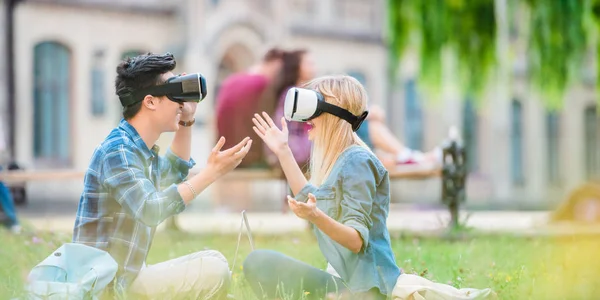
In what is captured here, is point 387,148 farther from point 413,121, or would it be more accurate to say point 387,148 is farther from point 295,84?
point 413,121

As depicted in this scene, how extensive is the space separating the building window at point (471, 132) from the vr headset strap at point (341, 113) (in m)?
22.9

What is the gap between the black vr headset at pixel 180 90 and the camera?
3396 millimetres

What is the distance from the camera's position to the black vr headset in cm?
340

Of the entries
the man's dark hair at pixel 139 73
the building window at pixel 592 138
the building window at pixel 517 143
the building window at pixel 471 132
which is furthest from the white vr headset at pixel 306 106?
the building window at pixel 592 138

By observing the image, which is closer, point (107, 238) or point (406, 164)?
point (107, 238)

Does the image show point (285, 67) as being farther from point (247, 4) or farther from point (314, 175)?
point (247, 4)

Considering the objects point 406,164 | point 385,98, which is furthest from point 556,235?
point 385,98

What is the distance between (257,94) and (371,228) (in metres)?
5.94

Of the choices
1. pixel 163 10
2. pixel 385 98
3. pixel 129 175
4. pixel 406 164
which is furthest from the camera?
pixel 385 98

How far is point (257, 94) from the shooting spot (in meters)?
9.31

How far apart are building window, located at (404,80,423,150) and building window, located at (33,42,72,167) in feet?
31.3

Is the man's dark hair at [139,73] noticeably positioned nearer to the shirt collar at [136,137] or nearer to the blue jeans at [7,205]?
the shirt collar at [136,137]

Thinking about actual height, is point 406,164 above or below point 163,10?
below

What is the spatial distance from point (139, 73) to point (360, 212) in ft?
3.06
